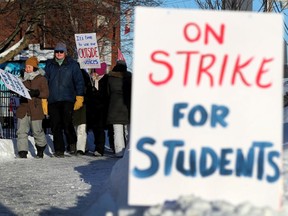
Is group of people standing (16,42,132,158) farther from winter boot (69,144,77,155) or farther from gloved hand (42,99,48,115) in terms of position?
winter boot (69,144,77,155)

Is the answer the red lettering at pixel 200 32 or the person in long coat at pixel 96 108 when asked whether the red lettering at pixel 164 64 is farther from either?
the person in long coat at pixel 96 108

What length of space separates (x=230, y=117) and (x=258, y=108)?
16 cm

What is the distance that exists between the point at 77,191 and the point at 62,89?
11.9ft

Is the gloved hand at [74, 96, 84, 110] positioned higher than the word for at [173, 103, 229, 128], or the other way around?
the word for at [173, 103, 229, 128]

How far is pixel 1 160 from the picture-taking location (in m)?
10.8

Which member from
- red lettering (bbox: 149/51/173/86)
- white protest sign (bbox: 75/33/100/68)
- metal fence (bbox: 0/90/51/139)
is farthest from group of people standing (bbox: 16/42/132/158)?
red lettering (bbox: 149/51/173/86)

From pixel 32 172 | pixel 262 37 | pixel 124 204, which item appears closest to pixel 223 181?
pixel 262 37

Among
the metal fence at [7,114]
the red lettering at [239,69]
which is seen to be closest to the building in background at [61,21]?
the metal fence at [7,114]

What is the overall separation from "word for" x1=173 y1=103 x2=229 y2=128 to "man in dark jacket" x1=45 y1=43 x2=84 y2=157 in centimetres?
742

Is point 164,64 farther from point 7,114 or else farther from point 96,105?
point 7,114

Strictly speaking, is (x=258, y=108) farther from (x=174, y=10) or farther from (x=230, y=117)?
(x=174, y=10)

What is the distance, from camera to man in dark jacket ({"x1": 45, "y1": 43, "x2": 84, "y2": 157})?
10.9m

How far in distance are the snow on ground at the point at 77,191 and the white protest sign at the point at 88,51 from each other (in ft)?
10.4

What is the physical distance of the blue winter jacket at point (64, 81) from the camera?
10.9 meters
